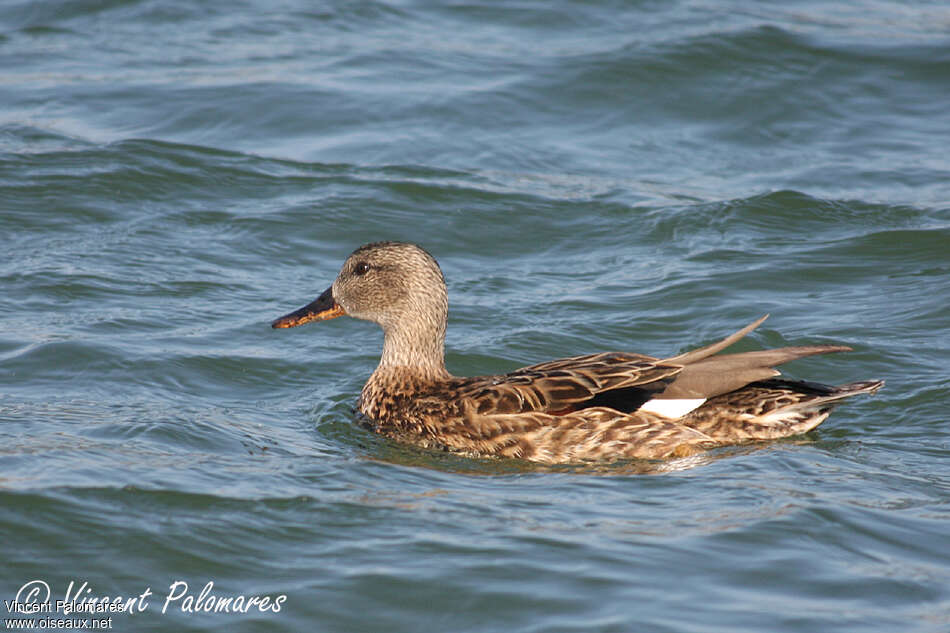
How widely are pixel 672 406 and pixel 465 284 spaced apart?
12.9 ft

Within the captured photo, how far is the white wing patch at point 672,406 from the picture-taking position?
7.90 metres

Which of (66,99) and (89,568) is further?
(66,99)

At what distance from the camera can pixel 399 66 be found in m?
16.7

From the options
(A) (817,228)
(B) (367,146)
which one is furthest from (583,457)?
(B) (367,146)

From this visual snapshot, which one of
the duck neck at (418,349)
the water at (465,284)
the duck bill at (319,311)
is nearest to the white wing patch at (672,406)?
the water at (465,284)

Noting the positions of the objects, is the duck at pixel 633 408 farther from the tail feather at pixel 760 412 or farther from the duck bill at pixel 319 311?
the duck bill at pixel 319 311

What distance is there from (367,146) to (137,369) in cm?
565

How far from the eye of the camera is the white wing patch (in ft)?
25.9

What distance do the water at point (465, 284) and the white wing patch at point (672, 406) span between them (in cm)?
34

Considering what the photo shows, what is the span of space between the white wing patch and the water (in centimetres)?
34

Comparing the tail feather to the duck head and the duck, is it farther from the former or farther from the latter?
the duck head

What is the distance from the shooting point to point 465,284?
1158 centimetres

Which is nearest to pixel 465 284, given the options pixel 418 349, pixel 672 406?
pixel 418 349

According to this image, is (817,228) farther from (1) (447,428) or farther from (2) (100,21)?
(2) (100,21)
